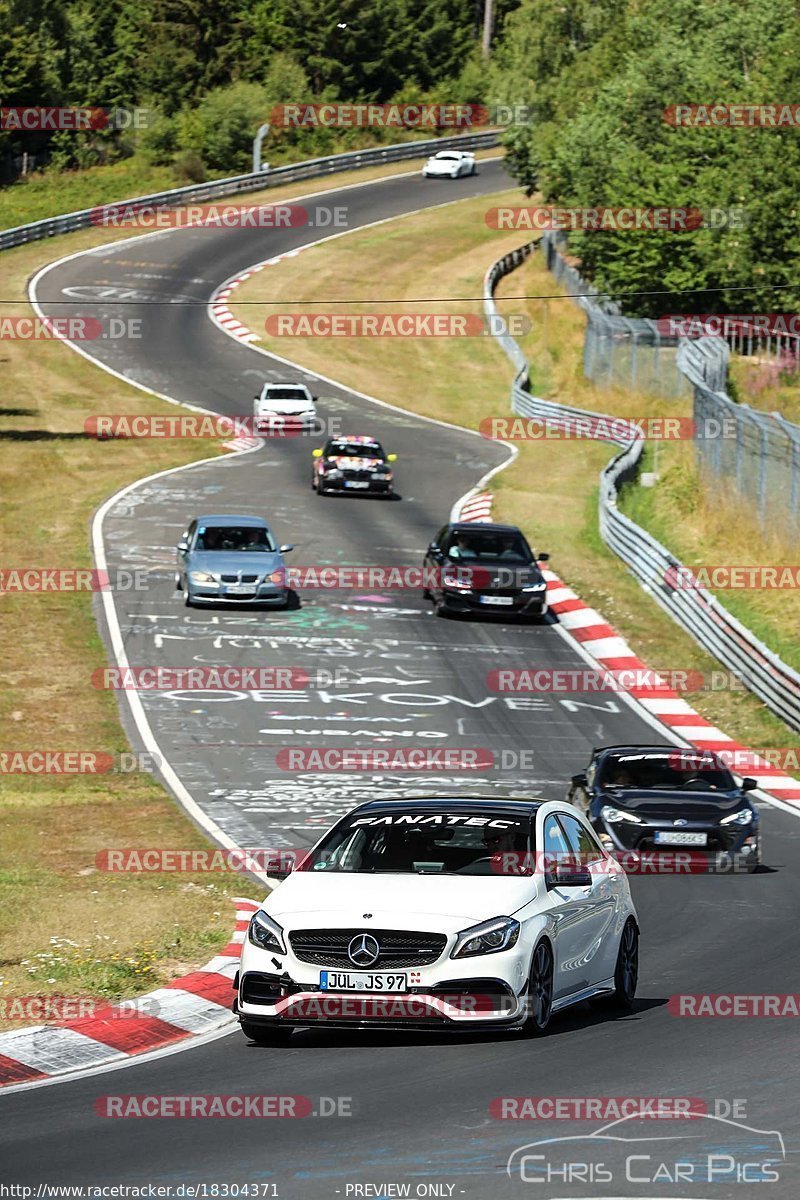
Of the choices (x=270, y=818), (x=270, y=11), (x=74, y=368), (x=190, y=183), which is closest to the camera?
(x=270, y=818)

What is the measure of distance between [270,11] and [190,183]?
86.4 ft

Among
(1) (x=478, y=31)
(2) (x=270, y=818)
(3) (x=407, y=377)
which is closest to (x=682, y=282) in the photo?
(3) (x=407, y=377)

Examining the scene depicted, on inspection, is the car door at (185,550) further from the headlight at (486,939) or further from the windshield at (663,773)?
the headlight at (486,939)

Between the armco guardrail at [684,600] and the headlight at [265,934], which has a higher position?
the headlight at [265,934]

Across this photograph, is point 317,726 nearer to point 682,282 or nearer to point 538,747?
point 538,747

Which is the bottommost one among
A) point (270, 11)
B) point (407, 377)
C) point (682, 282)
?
point (407, 377)

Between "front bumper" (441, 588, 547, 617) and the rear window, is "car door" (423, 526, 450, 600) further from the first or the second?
the rear window

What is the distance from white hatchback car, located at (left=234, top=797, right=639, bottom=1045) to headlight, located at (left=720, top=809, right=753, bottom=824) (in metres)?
8.20

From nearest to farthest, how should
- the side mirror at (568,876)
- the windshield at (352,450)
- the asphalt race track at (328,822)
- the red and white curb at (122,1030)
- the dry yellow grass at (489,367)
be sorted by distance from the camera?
the asphalt race track at (328,822)
the red and white curb at (122,1030)
the side mirror at (568,876)
the dry yellow grass at (489,367)
the windshield at (352,450)

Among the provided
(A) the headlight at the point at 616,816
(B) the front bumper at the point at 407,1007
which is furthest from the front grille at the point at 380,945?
(A) the headlight at the point at 616,816

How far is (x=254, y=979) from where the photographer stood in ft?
36.5

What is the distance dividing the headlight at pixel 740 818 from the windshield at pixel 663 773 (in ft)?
3.11

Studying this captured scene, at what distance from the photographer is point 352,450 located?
46.8m

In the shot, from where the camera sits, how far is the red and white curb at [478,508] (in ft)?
147
